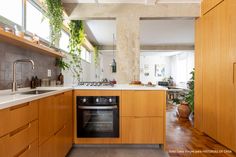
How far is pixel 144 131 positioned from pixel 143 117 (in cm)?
19

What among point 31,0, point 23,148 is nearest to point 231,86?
point 23,148

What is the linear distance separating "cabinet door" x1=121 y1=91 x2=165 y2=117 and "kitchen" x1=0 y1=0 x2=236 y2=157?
0.01 meters

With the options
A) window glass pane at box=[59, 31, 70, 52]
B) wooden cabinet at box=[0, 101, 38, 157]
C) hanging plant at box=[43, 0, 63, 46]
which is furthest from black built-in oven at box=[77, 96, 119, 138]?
window glass pane at box=[59, 31, 70, 52]

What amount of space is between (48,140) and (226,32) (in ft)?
9.11

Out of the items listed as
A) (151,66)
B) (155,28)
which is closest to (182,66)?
(151,66)

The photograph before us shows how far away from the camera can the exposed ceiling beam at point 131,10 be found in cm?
359

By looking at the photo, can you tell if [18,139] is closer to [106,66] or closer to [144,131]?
[144,131]

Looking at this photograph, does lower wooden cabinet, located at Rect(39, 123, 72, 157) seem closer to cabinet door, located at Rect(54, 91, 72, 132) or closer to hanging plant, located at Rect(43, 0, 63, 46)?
cabinet door, located at Rect(54, 91, 72, 132)

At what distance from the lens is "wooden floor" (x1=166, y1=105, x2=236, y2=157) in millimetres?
2578

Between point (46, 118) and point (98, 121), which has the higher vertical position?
point (46, 118)

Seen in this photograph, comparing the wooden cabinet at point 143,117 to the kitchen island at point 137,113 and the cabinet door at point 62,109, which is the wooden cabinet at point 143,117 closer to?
the kitchen island at point 137,113

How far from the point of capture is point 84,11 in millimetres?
3611

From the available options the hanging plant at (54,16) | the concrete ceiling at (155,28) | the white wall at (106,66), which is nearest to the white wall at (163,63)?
the white wall at (106,66)

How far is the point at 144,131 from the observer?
2.59 metres
